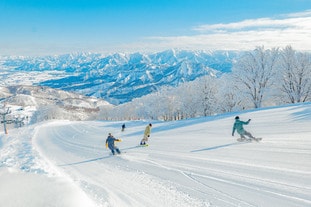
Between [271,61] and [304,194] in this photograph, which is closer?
[304,194]

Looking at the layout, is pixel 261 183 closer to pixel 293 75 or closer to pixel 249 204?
pixel 249 204

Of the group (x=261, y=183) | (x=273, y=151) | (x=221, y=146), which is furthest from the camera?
(x=221, y=146)

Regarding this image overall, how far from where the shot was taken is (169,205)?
396 inches

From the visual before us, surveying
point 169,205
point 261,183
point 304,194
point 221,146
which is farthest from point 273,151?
point 169,205

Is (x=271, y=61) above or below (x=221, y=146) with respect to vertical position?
above

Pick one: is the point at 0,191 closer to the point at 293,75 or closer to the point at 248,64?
the point at 248,64

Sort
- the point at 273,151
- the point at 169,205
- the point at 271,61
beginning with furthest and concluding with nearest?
the point at 271,61
the point at 273,151
the point at 169,205

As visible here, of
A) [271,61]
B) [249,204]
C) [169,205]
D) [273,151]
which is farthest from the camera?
[271,61]

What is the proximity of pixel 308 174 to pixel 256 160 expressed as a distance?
303 centimetres

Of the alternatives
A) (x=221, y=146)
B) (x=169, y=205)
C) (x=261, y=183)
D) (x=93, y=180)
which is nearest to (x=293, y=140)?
(x=221, y=146)

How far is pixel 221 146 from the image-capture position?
59.7ft

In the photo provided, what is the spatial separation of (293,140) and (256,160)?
15.5ft

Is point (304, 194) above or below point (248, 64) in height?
below

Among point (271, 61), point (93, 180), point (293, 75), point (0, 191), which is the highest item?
point (271, 61)
